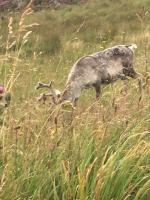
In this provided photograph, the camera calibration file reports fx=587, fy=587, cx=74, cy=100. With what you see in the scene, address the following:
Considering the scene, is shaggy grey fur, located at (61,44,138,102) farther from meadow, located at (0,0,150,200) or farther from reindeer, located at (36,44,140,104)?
meadow, located at (0,0,150,200)

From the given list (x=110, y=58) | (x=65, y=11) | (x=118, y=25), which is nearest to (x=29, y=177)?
(x=110, y=58)

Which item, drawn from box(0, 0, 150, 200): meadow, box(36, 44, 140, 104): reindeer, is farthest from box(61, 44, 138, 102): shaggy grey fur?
box(0, 0, 150, 200): meadow

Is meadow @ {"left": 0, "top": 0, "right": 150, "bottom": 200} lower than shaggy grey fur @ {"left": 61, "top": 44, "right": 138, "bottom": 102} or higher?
higher

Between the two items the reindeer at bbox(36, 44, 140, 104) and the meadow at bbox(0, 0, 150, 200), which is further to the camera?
the reindeer at bbox(36, 44, 140, 104)

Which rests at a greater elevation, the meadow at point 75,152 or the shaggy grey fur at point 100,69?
the meadow at point 75,152

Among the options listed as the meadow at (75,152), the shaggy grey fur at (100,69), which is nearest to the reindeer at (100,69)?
the shaggy grey fur at (100,69)

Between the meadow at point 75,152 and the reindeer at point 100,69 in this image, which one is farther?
the reindeer at point 100,69

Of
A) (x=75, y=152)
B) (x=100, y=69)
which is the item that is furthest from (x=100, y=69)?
(x=75, y=152)

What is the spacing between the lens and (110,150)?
14.1ft

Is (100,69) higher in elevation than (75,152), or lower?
lower

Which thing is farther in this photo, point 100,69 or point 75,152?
point 100,69

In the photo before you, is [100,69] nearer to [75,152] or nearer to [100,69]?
[100,69]

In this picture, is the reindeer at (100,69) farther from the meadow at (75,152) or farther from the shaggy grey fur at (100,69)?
the meadow at (75,152)

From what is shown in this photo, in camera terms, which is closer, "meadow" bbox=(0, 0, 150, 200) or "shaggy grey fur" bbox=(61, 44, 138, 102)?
"meadow" bbox=(0, 0, 150, 200)
